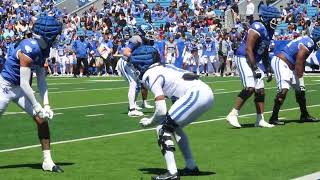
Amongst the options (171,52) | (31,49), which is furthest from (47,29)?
(171,52)

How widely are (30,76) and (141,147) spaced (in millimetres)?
Answer: 2647

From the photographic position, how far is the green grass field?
9.41m

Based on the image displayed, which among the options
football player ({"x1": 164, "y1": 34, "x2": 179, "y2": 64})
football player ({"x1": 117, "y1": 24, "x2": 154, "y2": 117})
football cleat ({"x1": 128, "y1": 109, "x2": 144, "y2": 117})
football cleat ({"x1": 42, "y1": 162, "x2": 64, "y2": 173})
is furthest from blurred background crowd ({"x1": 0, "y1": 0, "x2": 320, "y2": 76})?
football cleat ({"x1": 42, "y1": 162, "x2": 64, "y2": 173})

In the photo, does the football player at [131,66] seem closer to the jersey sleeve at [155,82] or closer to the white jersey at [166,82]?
Result: the white jersey at [166,82]

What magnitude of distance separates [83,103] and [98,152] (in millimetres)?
9202

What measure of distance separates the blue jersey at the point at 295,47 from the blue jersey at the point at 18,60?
237 inches

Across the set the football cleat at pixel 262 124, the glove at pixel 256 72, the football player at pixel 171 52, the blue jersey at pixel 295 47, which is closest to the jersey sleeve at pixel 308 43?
the blue jersey at pixel 295 47

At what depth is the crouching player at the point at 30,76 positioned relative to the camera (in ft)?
31.0

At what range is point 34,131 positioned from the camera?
545 inches

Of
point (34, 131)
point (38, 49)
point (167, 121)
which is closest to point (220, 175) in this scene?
point (167, 121)

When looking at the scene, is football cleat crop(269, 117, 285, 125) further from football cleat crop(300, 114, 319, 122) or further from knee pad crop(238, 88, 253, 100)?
knee pad crop(238, 88, 253, 100)

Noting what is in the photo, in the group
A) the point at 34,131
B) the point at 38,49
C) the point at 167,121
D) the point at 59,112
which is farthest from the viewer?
the point at 59,112

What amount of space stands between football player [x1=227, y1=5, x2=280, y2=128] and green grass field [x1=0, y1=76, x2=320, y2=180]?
40 cm

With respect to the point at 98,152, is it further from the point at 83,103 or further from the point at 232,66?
the point at 232,66
